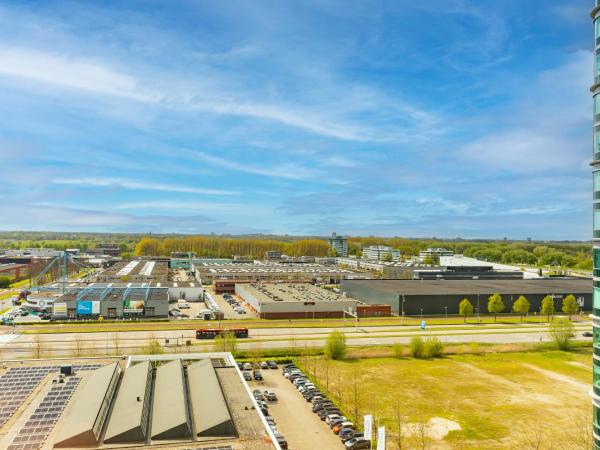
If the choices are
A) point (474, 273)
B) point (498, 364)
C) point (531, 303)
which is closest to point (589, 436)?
point (498, 364)

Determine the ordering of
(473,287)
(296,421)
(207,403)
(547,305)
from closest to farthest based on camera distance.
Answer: (207,403), (296,421), (547,305), (473,287)

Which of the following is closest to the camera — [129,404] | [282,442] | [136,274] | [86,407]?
[86,407]

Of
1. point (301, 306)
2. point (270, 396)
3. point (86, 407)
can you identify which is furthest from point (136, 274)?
point (86, 407)

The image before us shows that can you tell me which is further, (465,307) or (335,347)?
(465,307)

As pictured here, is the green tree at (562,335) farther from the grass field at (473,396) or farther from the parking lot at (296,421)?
the parking lot at (296,421)

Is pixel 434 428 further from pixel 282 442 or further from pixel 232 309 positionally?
pixel 232 309

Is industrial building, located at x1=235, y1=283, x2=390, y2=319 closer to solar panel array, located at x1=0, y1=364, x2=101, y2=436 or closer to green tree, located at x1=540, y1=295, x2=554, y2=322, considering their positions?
green tree, located at x1=540, y1=295, x2=554, y2=322
